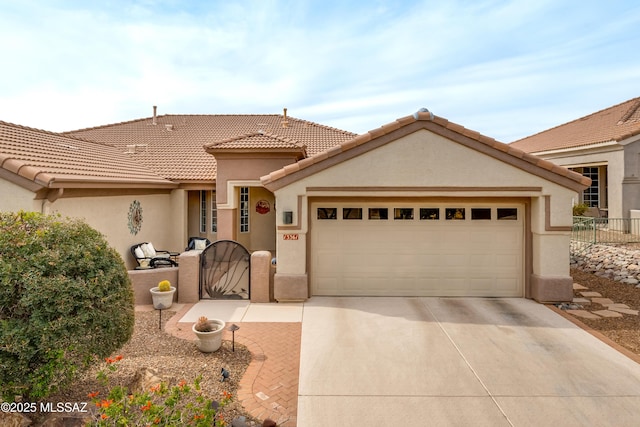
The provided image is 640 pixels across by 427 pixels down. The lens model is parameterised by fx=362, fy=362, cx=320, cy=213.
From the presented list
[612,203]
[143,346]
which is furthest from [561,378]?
[612,203]

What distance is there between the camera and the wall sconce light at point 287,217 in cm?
914

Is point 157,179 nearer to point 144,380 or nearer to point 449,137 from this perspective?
point 144,380

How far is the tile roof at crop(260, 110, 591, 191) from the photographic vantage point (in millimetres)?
8836

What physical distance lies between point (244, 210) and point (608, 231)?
16.6 meters

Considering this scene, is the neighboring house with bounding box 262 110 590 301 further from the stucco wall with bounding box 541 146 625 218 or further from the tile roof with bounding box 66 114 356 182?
the stucco wall with bounding box 541 146 625 218

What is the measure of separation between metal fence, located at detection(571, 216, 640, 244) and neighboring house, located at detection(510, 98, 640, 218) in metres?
0.79

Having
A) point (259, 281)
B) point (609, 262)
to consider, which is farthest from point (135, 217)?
point (609, 262)

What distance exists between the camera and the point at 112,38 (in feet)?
31.9

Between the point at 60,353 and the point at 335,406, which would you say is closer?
the point at 60,353

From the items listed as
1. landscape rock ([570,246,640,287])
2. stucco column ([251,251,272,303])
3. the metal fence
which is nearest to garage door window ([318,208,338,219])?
stucco column ([251,251,272,303])

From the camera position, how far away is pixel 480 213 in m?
9.59

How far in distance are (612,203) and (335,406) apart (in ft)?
63.9

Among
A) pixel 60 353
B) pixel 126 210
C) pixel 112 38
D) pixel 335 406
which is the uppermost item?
pixel 112 38

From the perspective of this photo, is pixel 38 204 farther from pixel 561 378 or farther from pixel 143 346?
pixel 561 378
